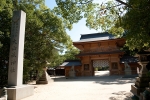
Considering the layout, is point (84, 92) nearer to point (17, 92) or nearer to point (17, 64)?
point (17, 92)

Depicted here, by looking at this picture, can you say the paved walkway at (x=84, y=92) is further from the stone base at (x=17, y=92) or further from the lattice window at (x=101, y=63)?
the lattice window at (x=101, y=63)

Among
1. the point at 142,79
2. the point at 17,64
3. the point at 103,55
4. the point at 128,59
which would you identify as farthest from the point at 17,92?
the point at 128,59

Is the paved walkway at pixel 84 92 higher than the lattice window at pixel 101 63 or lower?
lower

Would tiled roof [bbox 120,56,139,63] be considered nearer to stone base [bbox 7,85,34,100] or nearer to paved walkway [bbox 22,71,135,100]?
paved walkway [bbox 22,71,135,100]

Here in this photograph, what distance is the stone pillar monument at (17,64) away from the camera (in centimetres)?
667

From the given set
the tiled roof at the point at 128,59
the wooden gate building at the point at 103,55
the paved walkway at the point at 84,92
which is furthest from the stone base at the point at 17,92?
the tiled roof at the point at 128,59

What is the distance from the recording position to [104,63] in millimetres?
24312

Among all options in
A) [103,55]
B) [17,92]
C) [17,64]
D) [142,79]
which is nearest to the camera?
[17,92]

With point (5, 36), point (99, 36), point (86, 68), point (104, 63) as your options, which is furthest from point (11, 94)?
point (99, 36)

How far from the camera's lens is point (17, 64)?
7.20m

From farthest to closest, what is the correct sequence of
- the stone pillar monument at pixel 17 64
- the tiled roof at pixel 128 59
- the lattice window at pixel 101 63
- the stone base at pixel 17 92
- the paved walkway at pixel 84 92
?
the lattice window at pixel 101 63 < the tiled roof at pixel 128 59 < the paved walkway at pixel 84 92 < the stone pillar monument at pixel 17 64 < the stone base at pixel 17 92

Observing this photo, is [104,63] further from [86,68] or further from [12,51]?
[12,51]

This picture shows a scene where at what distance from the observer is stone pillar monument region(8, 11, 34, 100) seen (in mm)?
6672

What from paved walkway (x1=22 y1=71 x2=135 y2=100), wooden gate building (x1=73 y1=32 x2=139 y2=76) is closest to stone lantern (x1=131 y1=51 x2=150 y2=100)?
paved walkway (x1=22 y1=71 x2=135 y2=100)
